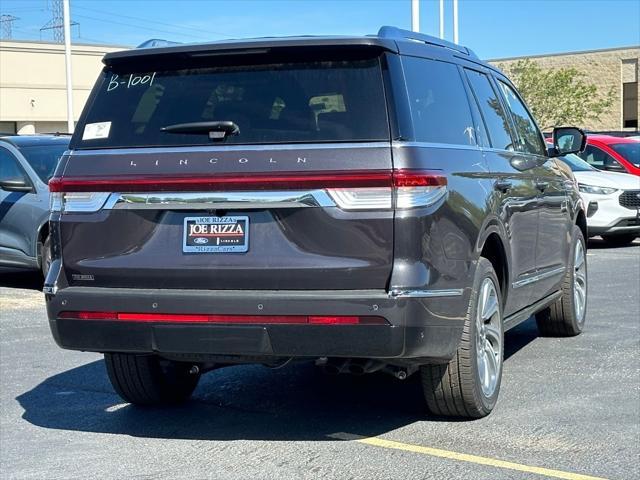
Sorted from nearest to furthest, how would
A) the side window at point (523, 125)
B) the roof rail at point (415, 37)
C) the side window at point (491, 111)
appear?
the roof rail at point (415, 37)
the side window at point (491, 111)
the side window at point (523, 125)

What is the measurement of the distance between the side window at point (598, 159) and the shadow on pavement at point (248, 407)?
1133 centimetres

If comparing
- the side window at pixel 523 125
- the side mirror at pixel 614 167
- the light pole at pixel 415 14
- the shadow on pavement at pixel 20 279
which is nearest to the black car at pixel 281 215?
the side window at pixel 523 125

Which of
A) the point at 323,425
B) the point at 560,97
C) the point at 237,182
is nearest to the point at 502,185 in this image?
the point at 323,425

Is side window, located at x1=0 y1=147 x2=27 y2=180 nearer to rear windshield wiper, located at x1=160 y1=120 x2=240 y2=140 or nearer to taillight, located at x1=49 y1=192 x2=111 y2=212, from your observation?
taillight, located at x1=49 y1=192 x2=111 y2=212

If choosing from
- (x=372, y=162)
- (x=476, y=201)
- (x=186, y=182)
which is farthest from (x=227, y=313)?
(x=476, y=201)

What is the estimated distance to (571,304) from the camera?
825 cm

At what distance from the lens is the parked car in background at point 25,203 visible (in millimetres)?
12031

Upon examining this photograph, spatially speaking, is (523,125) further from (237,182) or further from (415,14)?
(415,14)

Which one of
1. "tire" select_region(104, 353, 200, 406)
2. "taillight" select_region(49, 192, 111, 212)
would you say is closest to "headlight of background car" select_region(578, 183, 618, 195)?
"tire" select_region(104, 353, 200, 406)

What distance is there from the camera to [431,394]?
5.71 meters

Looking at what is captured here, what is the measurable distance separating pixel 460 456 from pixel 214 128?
6.54 feet

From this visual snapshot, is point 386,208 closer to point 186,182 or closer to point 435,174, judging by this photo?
point 435,174

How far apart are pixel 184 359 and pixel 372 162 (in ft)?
4.70

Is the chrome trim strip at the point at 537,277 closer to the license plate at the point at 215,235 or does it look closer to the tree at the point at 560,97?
the license plate at the point at 215,235
